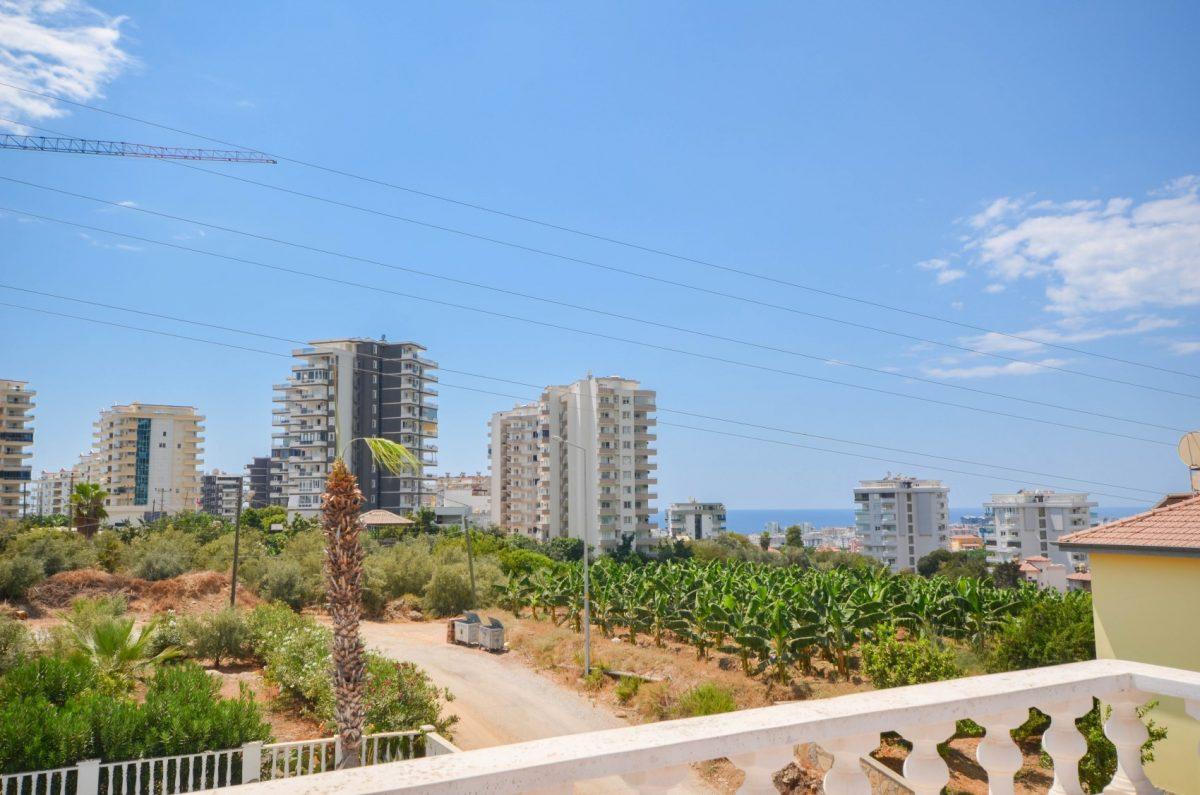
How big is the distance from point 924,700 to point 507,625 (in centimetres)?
3381

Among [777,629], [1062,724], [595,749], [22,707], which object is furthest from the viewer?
[777,629]

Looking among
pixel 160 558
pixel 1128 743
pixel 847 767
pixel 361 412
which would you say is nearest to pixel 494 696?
pixel 1128 743

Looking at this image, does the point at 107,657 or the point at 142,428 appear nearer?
the point at 107,657

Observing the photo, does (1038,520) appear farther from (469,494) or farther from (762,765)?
(762,765)

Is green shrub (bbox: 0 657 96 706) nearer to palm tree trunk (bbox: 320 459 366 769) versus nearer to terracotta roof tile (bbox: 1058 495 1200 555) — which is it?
palm tree trunk (bbox: 320 459 366 769)

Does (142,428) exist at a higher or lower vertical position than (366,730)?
higher

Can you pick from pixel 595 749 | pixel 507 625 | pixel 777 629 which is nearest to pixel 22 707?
pixel 595 749

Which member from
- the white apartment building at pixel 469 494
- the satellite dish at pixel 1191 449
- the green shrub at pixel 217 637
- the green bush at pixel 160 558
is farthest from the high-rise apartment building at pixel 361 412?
the satellite dish at pixel 1191 449

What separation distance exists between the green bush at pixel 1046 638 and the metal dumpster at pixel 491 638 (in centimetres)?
1751

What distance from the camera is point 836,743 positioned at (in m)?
2.29

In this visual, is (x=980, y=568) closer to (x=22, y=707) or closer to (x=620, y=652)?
(x=620, y=652)

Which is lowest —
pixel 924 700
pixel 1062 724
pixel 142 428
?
pixel 1062 724

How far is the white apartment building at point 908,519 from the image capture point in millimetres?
116938

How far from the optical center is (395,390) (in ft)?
311
